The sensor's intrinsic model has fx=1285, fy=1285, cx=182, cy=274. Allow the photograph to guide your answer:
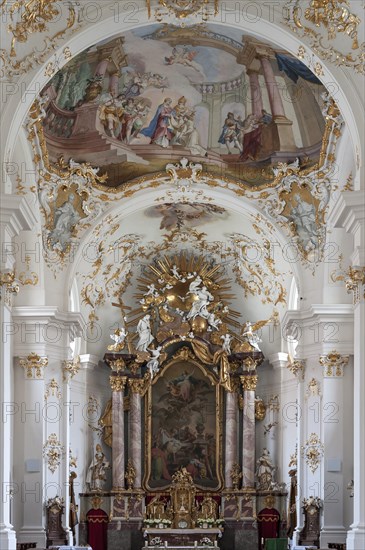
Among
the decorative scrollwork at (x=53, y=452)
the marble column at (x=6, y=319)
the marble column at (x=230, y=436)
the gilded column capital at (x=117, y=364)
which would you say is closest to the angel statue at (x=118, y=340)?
the gilded column capital at (x=117, y=364)

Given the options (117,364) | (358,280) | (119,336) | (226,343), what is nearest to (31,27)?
(358,280)

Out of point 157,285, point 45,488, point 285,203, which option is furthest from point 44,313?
point 157,285

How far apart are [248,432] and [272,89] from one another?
11.9 m

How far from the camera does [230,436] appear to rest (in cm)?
3478

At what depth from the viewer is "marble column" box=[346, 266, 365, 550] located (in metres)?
18.9

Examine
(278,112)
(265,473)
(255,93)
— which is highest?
(255,93)

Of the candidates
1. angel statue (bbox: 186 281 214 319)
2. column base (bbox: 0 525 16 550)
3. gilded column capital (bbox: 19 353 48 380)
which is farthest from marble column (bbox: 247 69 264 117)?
column base (bbox: 0 525 16 550)

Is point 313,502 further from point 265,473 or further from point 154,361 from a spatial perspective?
point 154,361

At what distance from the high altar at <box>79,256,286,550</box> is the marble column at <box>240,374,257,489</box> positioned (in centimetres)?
3

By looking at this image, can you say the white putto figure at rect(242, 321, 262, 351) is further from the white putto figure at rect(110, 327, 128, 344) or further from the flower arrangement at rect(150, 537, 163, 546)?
the flower arrangement at rect(150, 537, 163, 546)

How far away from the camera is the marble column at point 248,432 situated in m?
34.3

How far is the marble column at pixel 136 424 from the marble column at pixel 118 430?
0.26 meters

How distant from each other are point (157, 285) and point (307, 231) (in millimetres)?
8256

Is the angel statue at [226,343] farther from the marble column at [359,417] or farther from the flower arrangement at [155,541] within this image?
the marble column at [359,417]
